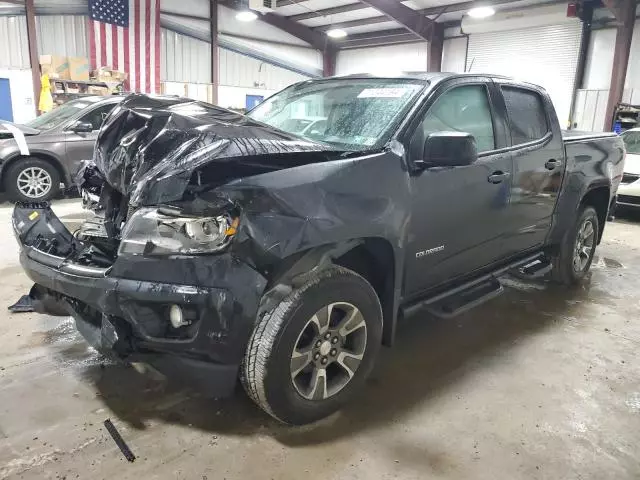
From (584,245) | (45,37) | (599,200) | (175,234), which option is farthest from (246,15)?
(175,234)

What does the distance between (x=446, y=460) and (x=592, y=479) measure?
57cm

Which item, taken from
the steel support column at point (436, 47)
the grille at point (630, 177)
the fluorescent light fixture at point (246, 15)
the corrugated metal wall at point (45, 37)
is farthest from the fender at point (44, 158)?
the steel support column at point (436, 47)

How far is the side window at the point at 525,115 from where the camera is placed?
127 inches

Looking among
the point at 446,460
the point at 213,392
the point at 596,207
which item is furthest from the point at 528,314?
the point at 213,392

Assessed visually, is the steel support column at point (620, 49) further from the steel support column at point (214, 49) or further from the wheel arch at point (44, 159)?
the wheel arch at point (44, 159)

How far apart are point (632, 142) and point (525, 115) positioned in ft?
20.5

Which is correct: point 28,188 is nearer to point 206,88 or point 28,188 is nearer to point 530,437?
point 530,437

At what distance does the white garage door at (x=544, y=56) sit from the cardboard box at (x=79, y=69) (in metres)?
9.60

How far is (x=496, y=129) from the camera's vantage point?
3068 mm

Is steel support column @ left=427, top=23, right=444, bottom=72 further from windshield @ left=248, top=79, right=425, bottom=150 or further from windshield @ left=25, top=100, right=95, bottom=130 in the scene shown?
windshield @ left=248, top=79, right=425, bottom=150

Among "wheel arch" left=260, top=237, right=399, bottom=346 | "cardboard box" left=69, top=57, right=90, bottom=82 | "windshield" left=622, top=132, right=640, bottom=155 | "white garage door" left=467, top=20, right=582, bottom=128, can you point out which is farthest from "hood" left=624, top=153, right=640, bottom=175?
"cardboard box" left=69, top=57, right=90, bottom=82

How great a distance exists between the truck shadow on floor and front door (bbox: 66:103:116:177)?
4.72 metres

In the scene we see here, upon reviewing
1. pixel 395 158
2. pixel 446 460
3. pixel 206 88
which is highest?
pixel 206 88

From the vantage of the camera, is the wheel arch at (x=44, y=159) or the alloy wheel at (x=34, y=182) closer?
the wheel arch at (x=44, y=159)
